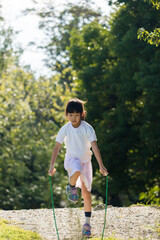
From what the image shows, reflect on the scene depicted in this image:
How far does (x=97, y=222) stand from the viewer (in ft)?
21.1

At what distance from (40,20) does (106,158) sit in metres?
13.5

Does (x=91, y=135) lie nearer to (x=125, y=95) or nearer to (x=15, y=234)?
(x=15, y=234)

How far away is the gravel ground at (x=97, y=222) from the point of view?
5642mm

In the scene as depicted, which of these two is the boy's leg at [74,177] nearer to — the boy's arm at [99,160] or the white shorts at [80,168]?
the white shorts at [80,168]

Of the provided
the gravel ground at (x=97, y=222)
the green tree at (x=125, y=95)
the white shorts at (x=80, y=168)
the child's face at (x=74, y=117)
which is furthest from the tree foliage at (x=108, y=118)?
the child's face at (x=74, y=117)

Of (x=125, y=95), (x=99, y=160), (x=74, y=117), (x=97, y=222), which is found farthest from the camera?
(x=125, y=95)

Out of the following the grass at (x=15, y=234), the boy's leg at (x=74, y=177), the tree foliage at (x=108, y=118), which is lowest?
the tree foliage at (x=108, y=118)

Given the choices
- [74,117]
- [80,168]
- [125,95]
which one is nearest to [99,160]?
[80,168]

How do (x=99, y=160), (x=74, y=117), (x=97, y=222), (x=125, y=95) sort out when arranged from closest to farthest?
(x=99, y=160) → (x=74, y=117) → (x=97, y=222) → (x=125, y=95)

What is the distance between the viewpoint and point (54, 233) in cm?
585

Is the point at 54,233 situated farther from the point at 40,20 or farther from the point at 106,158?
the point at 40,20

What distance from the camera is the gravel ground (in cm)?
564

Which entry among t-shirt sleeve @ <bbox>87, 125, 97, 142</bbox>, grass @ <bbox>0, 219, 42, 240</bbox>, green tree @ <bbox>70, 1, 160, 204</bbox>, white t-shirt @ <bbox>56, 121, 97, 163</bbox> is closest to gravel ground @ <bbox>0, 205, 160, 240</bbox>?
grass @ <bbox>0, 219, 42, 240</bbox>

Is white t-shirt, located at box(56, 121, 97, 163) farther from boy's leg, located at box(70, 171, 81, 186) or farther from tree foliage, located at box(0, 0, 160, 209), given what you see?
tree foliage, located at box(0, 0, 160, 209)
